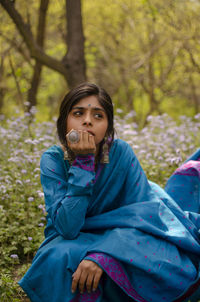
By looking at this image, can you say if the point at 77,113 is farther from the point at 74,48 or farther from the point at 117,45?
the point at 117,45

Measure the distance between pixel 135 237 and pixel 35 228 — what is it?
1.33m

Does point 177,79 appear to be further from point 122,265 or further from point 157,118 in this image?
point 122,265

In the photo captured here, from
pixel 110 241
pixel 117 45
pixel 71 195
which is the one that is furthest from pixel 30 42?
pixel 117 45

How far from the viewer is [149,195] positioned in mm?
2566

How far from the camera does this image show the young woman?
6.84 ft

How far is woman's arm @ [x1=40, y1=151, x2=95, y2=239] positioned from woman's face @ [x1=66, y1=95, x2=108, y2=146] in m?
0.19

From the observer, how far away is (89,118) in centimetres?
238

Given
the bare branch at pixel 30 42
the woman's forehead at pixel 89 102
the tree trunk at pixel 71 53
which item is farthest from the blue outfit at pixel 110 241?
the tree trunk at pixel 71 53

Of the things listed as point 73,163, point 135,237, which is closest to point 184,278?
point 135,237

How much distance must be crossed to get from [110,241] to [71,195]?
13.7 inches

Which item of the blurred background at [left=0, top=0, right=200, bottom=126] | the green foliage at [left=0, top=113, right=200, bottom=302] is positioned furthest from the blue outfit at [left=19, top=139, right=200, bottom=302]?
the blurred background at [left=0, top=0, right=200, bottom=126]

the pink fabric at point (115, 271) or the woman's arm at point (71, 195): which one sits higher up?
the woman's arm at point (71, 195)

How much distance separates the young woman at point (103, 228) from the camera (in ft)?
6.84

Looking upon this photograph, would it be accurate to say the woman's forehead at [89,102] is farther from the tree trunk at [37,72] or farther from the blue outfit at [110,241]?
the tree trunk at [37,72]
